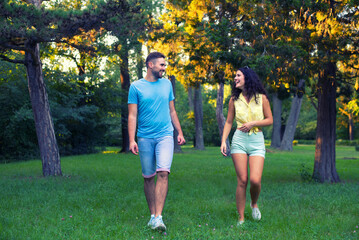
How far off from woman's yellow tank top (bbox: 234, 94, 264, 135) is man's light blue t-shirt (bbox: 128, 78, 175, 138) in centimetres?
98

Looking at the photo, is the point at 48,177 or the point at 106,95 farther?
the point at 106,95

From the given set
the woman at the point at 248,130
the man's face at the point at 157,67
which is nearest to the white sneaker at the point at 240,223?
the woman at the point at 248,130

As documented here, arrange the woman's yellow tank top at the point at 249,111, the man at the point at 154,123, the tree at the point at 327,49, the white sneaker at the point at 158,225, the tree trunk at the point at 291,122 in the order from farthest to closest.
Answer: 1. the tree trunk at the point at 291,122
2. the tree at the point at 327,49
3. the woman's yellow tank top at the point at 249,111
4. the man at the point at 154,123
5. the white sneaker at the point at 158,225

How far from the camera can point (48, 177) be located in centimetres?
1227

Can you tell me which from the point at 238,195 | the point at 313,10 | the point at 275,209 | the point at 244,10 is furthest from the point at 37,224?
the point at 313,10

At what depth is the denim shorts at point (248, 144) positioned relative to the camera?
5.43 m

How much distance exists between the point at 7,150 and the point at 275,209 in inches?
764

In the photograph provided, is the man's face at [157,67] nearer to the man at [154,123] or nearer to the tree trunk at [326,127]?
the man at [154,123]

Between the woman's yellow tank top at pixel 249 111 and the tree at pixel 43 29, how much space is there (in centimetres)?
532

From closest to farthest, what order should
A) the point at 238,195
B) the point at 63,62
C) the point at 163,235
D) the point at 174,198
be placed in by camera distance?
the point at 163,235 → the point at 238,195 → the point at 174,198 → the point at 63,62

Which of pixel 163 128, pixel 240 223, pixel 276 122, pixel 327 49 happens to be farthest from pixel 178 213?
pixel 276 122

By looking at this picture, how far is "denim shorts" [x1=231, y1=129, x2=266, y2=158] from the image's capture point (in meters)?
5.43

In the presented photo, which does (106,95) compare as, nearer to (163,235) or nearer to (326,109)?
(326,109)

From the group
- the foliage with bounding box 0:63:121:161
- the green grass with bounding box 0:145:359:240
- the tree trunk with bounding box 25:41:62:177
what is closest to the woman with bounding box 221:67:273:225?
the green grass with bounding box 0:145:359:240
